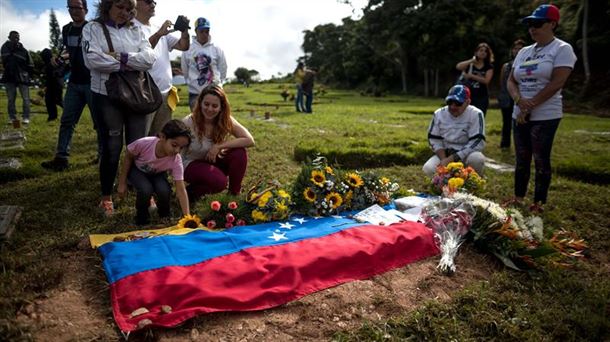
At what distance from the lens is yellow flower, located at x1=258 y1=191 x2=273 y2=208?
366 cm

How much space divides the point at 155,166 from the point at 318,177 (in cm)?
157

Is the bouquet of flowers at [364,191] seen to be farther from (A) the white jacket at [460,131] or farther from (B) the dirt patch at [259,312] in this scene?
(A) the white jacket at [460,131]

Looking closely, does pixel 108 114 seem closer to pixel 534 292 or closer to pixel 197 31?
pixel 197 31

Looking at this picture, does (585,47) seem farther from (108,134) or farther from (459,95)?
(108,134)

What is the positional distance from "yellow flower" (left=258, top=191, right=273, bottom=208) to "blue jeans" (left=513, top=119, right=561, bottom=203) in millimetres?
2905

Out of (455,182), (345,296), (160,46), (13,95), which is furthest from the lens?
(13,95)

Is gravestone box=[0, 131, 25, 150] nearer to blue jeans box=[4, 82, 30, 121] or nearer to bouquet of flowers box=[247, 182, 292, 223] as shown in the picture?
blue jeans box=[4, 82, 30, 121]

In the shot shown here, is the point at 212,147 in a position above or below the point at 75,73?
below

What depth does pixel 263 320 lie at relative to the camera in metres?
2.32

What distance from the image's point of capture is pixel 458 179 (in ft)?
14.1

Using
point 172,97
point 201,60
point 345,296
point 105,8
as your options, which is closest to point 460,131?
point 345,296

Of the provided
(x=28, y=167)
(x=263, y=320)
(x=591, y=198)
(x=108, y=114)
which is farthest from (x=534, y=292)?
(x=28, y=167)

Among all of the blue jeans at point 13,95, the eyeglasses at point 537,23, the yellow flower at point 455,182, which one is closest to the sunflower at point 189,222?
the yellow flower at point 455,182

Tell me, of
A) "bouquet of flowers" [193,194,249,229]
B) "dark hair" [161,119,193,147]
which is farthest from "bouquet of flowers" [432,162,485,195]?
"dark hair" [161,119,193,147]
